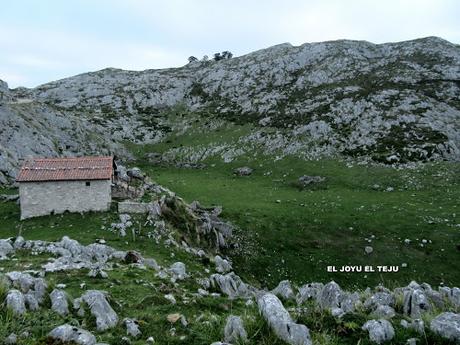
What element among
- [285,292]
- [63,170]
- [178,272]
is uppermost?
[63,170]

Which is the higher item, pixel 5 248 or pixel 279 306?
pixel 279 306

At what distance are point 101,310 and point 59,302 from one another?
1435 millimetres

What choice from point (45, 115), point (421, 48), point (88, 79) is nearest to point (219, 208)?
point (45, 115)

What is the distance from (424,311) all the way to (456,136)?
235 feet

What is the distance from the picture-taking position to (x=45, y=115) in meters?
81.5

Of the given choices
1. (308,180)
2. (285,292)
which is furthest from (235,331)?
(308,180)

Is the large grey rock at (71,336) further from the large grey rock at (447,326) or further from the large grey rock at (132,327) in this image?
the large grey rock at (447,326)

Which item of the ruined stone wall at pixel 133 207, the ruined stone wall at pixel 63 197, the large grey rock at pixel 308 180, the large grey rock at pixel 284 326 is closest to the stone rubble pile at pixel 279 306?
the large grey rock at pixel 284 326

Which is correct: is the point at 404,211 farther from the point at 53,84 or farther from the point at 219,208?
the point at 53,84

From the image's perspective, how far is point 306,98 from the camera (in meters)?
100

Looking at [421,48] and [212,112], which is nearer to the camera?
[212,112]

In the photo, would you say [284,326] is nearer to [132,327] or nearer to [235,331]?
[235,331]

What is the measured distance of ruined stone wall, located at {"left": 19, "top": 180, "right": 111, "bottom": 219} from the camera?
37.6 m

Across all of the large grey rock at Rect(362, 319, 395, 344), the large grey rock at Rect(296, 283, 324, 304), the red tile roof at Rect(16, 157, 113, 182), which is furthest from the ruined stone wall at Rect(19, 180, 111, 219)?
the large grey rock at Rect(362, 319, 395, 344)
